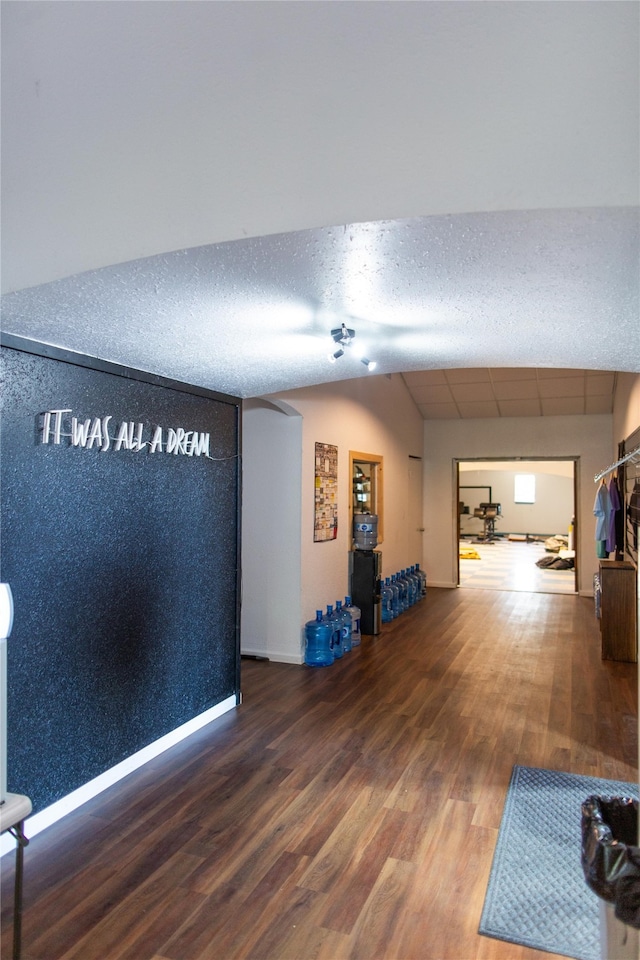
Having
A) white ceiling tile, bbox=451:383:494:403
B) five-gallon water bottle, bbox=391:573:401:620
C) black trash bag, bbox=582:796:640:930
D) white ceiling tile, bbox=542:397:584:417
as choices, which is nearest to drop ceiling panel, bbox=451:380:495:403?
white ceiling tile, bbox=451:383:494:403

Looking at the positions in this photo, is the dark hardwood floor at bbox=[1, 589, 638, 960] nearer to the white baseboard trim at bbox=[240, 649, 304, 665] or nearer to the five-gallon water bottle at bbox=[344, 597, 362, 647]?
the white baseboard trim at bbox=[240, 649, 304, 665]

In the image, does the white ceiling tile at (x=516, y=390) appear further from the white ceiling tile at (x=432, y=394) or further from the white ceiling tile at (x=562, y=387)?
the white ceiling tile at (x=432, y=394)

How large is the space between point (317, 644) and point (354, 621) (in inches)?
36.9

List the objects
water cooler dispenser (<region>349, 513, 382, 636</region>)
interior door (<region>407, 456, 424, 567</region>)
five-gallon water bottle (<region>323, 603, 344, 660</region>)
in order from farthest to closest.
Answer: interior door (<region>407, 456, 424, 567</region>) → water cooler dispenser (<region>349, 513, 382, 636</region>) → five-gallon water bottle (<region>323, 603, 344, 660</region>)

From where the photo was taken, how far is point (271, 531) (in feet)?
18.4

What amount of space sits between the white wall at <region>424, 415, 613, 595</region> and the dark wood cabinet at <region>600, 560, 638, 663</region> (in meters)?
3.15

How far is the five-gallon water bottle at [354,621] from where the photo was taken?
244 inches

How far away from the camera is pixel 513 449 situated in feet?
31.0

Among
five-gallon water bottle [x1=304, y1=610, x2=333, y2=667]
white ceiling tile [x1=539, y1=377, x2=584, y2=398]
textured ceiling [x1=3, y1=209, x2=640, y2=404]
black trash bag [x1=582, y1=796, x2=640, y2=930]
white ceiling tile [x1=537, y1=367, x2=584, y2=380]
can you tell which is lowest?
five-gallon water bottle [x1=304, y1=610, x2=333, y2=667]

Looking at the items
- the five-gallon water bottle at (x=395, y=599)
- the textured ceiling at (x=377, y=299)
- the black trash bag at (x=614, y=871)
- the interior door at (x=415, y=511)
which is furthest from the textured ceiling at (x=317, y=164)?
the interior door at (x=415, y=511)

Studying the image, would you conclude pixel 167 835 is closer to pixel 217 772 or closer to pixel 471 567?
pixel 217 772

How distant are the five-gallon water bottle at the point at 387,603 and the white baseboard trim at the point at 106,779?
3389 mm

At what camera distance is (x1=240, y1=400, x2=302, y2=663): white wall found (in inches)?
217

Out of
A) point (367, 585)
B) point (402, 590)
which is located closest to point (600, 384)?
point (402, 590)
